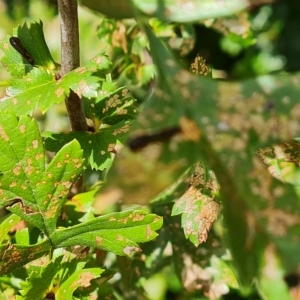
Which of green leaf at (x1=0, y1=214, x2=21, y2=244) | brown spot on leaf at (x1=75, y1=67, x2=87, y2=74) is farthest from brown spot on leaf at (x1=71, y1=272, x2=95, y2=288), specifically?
brown spot on leaf at (x1=75, y1=67, x2=87, y2=74)

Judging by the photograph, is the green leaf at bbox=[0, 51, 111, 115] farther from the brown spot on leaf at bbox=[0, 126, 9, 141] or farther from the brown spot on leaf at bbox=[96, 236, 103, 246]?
the brown spot on leaf at bbox=[96, 236, 103, 246]

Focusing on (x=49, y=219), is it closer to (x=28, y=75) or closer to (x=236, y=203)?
(x=28, y=75)

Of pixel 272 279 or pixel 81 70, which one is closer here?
pixel 272 279

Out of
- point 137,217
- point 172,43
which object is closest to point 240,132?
point 137,217

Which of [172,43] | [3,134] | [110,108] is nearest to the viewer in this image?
[3,134]

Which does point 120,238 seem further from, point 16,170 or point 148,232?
point 16,170

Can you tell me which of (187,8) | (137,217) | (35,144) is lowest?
(137,217)

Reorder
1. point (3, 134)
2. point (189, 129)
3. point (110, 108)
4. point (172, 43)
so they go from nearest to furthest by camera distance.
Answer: point (189, 129)
point (3, 134)
point (110, 108)
point (172, 43)
